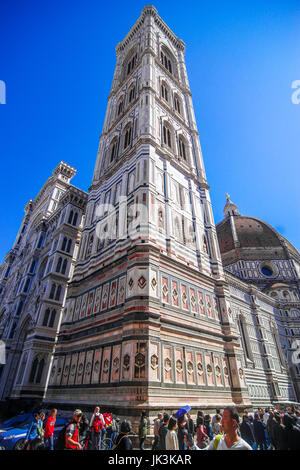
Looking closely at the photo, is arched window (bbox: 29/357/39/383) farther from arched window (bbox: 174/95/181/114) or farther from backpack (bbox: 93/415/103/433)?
arched window (bbox: 174/95/181/114)

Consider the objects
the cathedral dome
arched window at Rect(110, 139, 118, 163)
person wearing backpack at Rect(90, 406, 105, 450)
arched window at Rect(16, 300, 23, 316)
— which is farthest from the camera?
the cathedral dome

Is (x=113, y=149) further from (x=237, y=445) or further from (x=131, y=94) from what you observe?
(x=237, y=445)

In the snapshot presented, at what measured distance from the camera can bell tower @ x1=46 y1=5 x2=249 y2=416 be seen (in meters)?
11.0

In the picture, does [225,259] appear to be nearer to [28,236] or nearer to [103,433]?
[28,236]

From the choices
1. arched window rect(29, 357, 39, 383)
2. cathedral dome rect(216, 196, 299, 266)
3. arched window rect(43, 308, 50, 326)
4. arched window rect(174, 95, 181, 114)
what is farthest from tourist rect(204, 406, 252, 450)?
cathedral dome rect(216, 196, 299, 266)

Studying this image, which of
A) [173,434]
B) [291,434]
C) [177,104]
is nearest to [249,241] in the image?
[177,104]

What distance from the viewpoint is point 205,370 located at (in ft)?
41.8

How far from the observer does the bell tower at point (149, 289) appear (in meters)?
11.0

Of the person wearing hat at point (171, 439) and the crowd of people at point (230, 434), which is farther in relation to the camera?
the person wearing hat at point (171, 439)

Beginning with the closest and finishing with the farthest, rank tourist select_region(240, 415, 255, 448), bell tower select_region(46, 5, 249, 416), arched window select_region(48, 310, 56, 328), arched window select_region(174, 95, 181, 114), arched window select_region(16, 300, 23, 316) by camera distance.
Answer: tourist select_region(240, 415, 255, 448) < bell tower select_region(46, 5, 249, 416) < arched window select_region(48, 310, 56, 328) < arched window select_region(16, 300, 23, 316) < arched window select_region(174, 95, 181, 114)

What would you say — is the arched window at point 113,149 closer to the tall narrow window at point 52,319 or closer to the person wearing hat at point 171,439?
the tall narrow window at point 52,319

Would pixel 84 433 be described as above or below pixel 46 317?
below

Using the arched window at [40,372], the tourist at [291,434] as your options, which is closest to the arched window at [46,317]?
the arched window at [40,372]

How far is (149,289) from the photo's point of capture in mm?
11938
